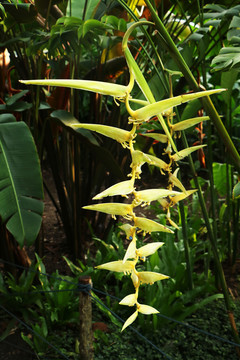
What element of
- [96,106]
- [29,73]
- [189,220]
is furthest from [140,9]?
[189,220]

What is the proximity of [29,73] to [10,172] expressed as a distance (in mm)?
675

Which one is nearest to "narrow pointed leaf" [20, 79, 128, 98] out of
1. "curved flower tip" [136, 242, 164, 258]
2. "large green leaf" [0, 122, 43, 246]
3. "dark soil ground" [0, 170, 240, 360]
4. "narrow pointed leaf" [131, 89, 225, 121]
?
"narrow pointed leaf" [131, 89, 225, 121]

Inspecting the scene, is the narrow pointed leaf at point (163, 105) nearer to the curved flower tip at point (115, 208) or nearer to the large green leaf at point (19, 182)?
the curved flower tip at point (115, 208)

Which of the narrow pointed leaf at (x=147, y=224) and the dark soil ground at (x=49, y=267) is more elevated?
the narrow pointed leaf at (x=147, y=224)

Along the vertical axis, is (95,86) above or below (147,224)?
above

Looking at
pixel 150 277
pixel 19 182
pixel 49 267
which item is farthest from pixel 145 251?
pixel 49 267

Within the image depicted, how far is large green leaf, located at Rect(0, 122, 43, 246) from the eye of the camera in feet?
4.24

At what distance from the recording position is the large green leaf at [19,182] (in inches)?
50.8

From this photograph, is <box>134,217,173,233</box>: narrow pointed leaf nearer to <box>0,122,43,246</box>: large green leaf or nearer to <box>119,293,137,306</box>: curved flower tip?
<box>119,293,137,306</box>: curved flower tip

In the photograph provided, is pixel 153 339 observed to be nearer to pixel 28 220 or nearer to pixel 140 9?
pixel 28 220

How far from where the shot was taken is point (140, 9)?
2215 millimetres

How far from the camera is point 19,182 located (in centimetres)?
135

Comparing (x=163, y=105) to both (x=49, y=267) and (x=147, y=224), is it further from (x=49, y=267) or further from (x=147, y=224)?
(x=49, y=267)

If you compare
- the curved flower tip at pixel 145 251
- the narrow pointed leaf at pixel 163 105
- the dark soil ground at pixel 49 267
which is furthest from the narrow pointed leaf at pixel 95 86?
the dark soil ground at pixel 49 267
